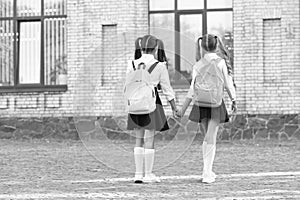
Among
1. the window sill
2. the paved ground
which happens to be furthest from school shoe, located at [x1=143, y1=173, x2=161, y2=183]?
the window sill

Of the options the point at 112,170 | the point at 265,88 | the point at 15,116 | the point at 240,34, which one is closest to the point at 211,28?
the point at 240,34

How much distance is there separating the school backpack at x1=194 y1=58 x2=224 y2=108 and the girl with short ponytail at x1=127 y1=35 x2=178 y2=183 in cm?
34

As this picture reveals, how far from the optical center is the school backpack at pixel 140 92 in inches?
394

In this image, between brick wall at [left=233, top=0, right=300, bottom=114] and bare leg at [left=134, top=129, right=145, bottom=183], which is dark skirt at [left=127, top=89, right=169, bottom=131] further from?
brick wall at [left=233, top=0, right=300, bottom=114]

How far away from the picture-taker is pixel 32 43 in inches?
856

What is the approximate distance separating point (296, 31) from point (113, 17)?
15.3 ft

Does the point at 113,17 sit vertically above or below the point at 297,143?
above

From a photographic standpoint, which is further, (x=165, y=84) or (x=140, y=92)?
(x=165, y=84)

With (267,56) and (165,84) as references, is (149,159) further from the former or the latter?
(267,56)

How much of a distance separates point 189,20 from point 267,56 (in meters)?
2.22

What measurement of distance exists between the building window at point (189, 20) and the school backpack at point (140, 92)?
33.4 feet

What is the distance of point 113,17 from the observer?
68.2 feet

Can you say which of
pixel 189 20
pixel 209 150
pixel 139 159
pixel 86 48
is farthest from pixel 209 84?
pixel 86 48

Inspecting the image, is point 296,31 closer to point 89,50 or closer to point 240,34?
point 240,34
